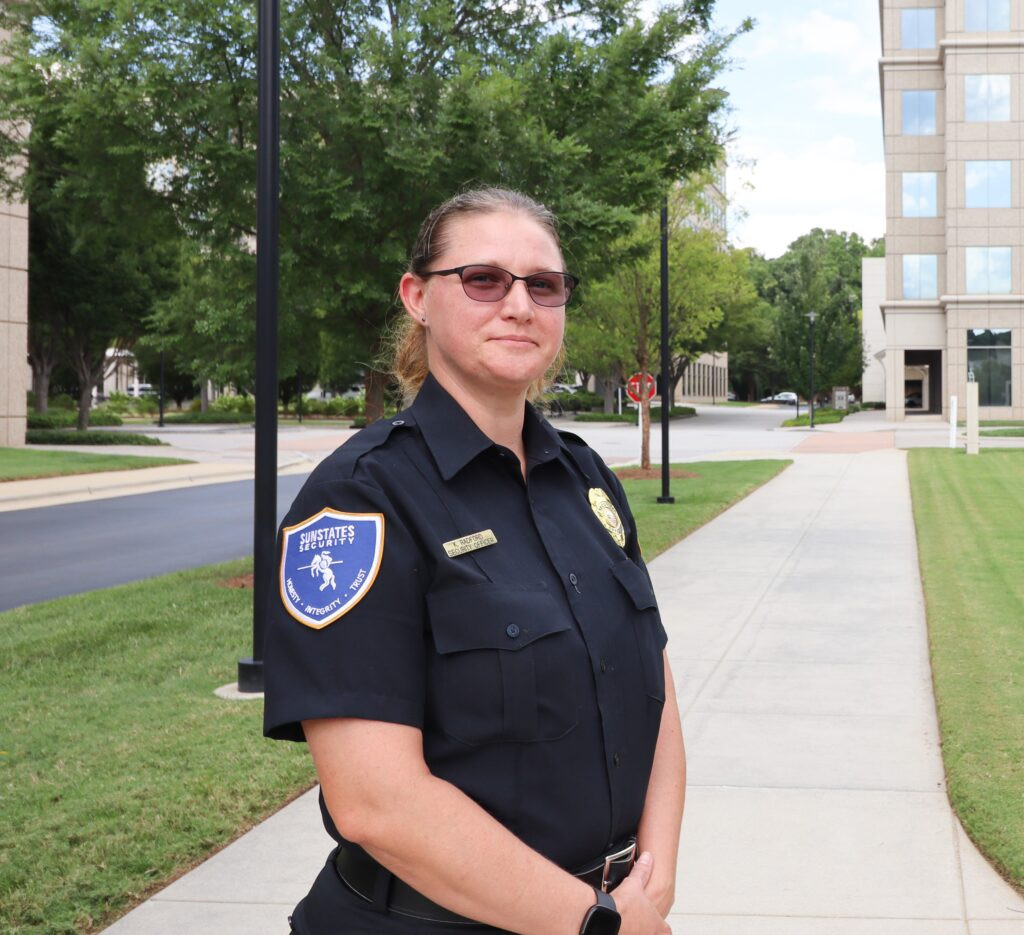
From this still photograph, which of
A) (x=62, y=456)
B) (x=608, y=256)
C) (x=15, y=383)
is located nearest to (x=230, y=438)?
(x=15, y=383)

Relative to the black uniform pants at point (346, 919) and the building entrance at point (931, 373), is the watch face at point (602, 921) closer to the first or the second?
the black uniform pants at point (346, 919)

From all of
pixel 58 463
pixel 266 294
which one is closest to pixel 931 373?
pixel 58 463

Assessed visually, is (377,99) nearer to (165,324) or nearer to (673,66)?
(673,66)

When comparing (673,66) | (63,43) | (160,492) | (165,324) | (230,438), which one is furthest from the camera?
(230,438)

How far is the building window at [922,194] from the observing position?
55969mm

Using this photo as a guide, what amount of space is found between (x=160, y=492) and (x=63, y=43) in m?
14.1

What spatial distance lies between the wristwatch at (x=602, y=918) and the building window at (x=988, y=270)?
56.4 m

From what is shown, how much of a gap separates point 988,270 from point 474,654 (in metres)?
56.8

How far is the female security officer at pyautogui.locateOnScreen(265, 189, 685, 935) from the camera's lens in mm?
1722

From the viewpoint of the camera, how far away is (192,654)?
27.1 feet

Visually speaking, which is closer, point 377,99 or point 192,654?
point 192,654

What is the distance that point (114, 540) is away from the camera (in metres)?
15.6

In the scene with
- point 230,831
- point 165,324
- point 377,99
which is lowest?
point 230,831

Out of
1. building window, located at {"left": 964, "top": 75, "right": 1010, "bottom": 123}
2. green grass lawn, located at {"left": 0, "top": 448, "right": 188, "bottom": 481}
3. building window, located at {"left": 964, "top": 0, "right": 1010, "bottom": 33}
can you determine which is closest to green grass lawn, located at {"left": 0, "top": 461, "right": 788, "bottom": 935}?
green grass lawn, located at {"left": 0, "top": 448, "right": 188, "bottom": 481}
